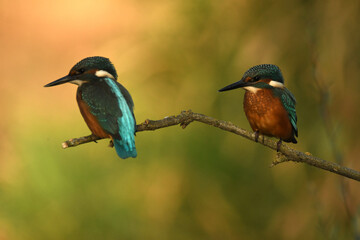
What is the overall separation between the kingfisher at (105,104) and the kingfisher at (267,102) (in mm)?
563

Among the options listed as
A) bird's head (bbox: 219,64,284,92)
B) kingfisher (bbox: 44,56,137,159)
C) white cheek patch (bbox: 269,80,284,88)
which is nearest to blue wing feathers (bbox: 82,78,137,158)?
kingfisher (bbox: 44,56,137,159)

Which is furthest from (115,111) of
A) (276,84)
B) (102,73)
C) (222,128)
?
(276,84)

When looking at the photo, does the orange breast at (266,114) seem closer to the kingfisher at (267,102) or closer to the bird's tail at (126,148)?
the kingfisher at (267,102)

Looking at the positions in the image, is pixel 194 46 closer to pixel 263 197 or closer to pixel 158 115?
pixel 158 115

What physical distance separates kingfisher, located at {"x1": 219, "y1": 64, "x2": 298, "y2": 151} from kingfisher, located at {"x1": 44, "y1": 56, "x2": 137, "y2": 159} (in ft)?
1.85

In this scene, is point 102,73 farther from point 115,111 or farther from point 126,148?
point 126,148

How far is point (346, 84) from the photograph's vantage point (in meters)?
3.43

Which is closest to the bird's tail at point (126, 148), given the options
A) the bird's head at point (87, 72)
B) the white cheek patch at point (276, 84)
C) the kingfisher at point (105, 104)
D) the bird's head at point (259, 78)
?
the kingfisher at point (105, 104)

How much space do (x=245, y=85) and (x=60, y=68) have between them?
2781mm

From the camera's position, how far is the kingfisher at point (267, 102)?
2070mm

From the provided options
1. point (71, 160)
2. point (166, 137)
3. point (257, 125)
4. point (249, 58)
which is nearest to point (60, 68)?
point (71, 160)

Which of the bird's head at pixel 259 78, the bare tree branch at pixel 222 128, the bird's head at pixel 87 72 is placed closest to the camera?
the bare tree branch at pixel 222 128

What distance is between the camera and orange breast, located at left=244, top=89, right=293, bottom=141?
82.5 inches

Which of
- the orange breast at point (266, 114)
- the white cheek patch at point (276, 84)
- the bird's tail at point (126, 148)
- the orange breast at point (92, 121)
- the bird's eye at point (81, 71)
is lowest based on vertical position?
the orange breast at point (266, 114)
